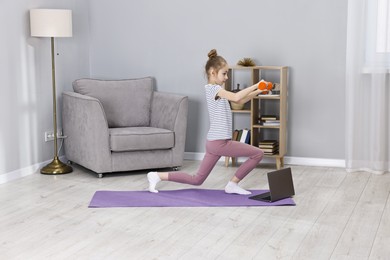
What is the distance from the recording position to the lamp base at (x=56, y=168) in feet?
18.2

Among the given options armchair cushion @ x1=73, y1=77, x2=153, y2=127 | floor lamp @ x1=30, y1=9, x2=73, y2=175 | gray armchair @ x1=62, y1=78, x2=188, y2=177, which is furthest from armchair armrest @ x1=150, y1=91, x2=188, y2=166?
floor lamp @ x1=30, y1=9, x2=73, y2=175

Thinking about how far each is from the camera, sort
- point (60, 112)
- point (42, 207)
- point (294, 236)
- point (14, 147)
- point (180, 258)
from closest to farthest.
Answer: point (180, 258) → point (294, 236) → point (42, 207) → point (14, 147) → point (60, 112)

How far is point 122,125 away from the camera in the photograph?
5879 mm

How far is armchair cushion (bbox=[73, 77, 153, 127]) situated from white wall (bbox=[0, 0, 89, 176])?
32cm

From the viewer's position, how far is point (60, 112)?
603 centimetres

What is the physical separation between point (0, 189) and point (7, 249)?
156 cm

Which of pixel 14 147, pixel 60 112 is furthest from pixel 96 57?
pixel 14 147

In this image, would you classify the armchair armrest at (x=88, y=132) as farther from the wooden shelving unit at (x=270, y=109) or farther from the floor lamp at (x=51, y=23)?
the wooden shelving unit at (x=270, y=109)

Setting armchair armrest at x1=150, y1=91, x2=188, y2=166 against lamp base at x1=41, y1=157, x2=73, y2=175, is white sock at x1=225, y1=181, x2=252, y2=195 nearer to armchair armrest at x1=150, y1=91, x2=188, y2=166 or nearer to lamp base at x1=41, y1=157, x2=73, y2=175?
armchair armrest at x1=150, y1=91, x2=188, y2=166

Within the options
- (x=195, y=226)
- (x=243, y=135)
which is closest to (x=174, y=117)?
(x=243, y=135)

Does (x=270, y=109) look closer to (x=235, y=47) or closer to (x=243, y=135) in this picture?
(x=243, y=135)

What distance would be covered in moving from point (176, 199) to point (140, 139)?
92cm

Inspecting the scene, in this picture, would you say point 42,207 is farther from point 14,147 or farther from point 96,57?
point 96,57

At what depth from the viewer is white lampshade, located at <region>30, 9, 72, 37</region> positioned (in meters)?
5.34
